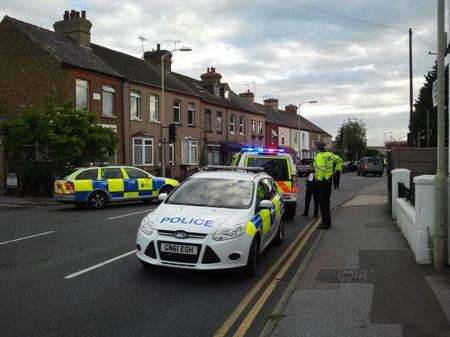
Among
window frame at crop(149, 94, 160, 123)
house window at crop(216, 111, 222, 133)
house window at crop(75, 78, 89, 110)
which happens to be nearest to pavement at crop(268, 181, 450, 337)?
house window at crop(75, 78, 89, 110)

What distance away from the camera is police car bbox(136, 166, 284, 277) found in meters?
7.21

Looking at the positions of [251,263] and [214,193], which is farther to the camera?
[214,193]

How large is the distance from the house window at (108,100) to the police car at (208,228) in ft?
74.6

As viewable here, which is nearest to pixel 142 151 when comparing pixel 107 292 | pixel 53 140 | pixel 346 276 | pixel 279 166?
pixel 53 140

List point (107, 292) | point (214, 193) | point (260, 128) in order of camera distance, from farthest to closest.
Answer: point (260, 128) < point (214, 193) < point (107, 292)

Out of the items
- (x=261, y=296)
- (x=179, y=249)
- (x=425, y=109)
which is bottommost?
(x=261, y=296)

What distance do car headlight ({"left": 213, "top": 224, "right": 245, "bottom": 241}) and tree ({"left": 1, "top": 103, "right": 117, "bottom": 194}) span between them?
52.6 ft

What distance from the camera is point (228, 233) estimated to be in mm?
7328

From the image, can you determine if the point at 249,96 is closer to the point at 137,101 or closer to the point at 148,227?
the point at 137,101

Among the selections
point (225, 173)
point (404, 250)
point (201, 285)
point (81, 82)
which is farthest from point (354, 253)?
point (81, 82)

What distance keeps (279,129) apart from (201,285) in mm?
56077

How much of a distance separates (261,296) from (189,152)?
33269mm

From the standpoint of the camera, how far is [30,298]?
21.5 ft

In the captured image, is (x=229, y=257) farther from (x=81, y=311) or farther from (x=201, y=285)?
(x=81, y=311)
